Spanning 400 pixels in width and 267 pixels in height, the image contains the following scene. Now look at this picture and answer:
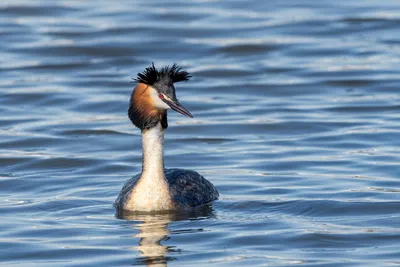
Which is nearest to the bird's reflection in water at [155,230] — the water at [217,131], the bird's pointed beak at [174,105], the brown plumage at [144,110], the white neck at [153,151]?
the water at [217,131]

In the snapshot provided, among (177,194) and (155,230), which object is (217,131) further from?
(155,230)

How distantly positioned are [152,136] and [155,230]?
45.9 inches

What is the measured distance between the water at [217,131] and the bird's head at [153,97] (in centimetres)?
102

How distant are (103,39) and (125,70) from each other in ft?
7.65

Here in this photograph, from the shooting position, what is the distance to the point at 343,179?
1430 centimetres

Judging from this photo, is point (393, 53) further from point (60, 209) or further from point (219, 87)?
point (60, 209)

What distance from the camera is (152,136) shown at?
500 inches

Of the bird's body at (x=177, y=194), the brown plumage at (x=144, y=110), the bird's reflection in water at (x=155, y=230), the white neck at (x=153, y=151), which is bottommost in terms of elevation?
the bird's reflection in water at (x=155, y=230)

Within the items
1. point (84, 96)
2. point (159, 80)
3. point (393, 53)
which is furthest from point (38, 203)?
point (393, 53)

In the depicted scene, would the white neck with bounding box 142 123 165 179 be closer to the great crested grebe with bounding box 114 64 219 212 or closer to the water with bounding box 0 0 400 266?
the great crested grebe with bounding box 114 64 219 212

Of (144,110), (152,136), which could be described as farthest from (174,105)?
(152,136)

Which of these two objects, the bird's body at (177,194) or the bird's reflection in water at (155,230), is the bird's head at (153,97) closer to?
the bird's body at (177,194)

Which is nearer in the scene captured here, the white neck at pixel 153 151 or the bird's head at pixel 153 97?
the bird's head at pixel 153 97

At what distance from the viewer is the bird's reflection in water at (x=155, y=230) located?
1088 cm
